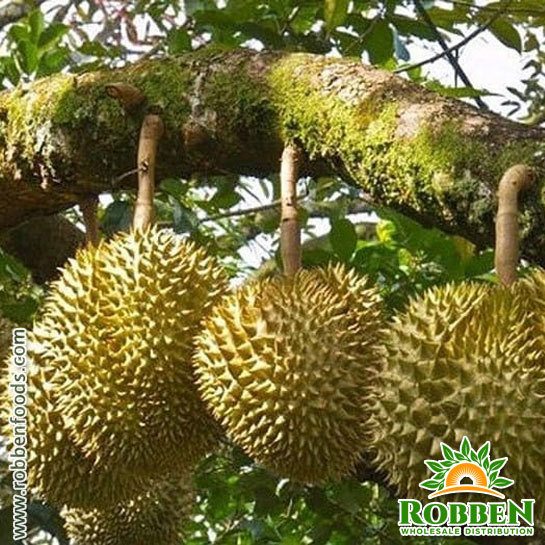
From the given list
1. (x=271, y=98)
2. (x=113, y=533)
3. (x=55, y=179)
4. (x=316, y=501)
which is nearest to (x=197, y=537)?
(x=316, y=501)

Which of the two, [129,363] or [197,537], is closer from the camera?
[129,363]

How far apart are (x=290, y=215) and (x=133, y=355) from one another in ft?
0.95

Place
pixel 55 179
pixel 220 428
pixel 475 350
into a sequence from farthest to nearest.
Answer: pixel 55 179
pixel 220 428
pixel 475 350

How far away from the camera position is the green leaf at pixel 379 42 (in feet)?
7.63

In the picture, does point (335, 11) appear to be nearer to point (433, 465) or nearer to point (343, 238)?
point (343, 238)

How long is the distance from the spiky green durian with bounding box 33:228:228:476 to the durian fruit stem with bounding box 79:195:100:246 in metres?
0.32

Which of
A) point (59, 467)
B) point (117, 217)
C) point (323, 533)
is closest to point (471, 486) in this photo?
point (59, 467)

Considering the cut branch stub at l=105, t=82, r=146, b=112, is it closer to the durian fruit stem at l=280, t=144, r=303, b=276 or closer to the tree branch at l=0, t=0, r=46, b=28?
the durian fruit stem at l=280, t=144, r=303, b=276

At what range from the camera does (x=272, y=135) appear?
166cm

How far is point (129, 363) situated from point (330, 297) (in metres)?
0.27

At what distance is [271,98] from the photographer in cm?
164

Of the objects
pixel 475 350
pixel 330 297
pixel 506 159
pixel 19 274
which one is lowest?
pixel 475 350

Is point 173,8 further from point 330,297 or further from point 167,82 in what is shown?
point 330,297

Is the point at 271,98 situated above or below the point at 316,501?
above
